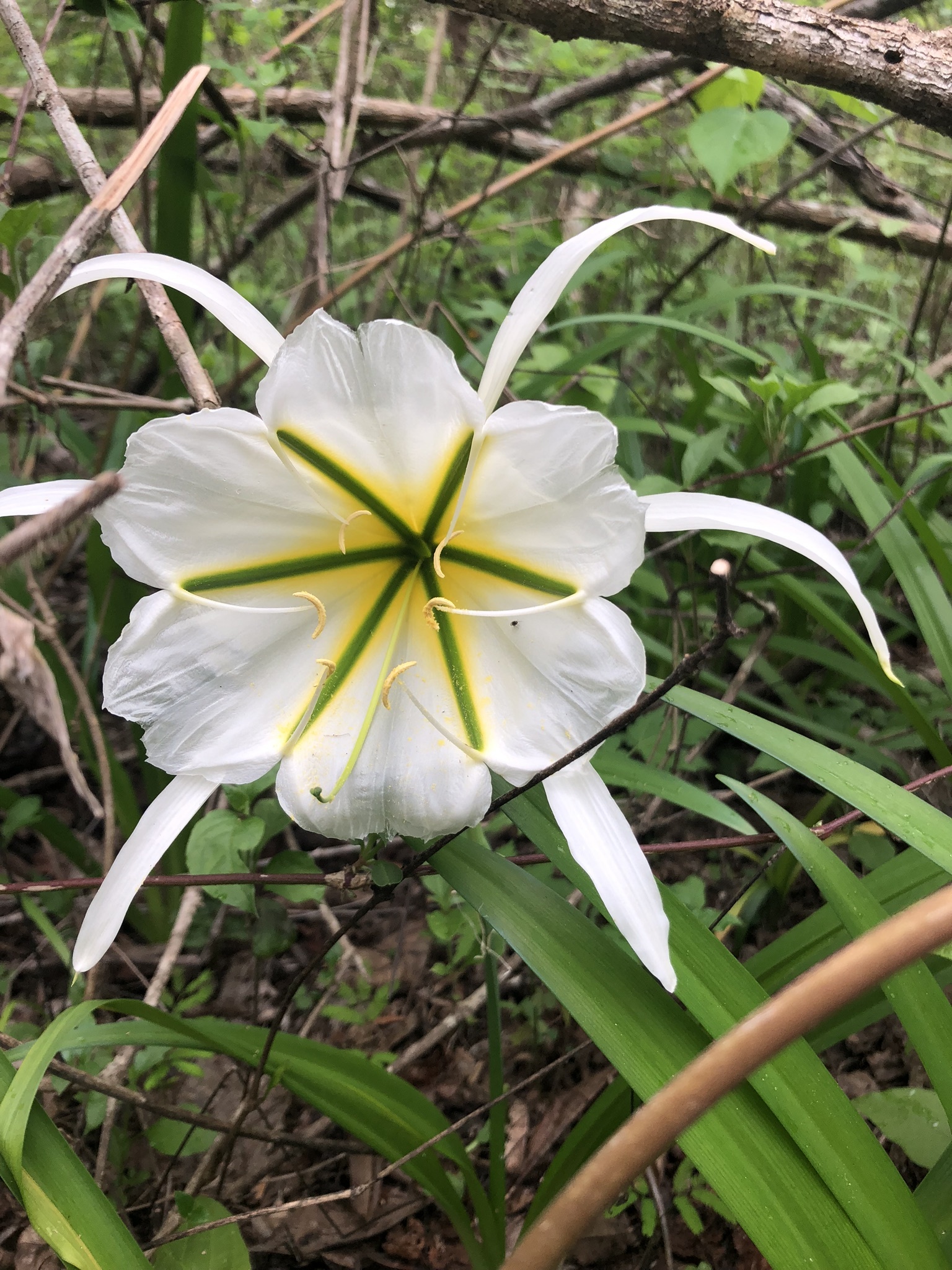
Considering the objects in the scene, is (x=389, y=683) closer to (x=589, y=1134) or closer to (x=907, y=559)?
(x=589, y=1134)

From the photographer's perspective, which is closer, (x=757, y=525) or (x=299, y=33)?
(x=757, y=525)

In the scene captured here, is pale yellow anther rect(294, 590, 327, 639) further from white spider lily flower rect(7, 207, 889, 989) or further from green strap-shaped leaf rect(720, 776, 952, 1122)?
green strap-shaped leaf rect(720, 776, 952, 1122)

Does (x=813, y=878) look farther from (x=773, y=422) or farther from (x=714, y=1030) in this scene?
(x=773, y=422)

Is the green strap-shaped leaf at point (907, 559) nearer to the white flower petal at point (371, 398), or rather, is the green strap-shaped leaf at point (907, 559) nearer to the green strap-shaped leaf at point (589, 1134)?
the green strap-shaped leaf at point (589, 1134)

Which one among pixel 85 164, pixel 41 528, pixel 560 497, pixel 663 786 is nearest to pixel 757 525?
pixel 560 497

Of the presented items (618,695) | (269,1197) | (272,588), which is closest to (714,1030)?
(618,695)

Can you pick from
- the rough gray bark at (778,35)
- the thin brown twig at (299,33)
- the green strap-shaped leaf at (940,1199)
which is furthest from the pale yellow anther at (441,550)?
the thin brown twig at (299,33)

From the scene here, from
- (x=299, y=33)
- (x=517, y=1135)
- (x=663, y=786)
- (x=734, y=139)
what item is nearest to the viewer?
(x=663, y=786)

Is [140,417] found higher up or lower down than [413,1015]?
higher up
